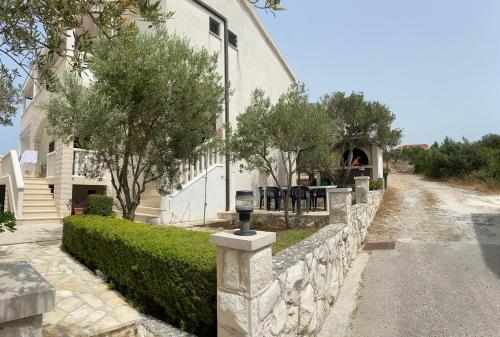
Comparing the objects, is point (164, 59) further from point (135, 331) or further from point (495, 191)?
point (495, 191)

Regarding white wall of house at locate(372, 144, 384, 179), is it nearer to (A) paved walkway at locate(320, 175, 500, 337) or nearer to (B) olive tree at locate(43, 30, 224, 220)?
(A) paved walkway at locate(320, 175, 500, 337)

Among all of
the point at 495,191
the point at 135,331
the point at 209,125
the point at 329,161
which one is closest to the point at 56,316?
the point at 135,331

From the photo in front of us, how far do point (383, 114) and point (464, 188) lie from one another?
6.59 meters

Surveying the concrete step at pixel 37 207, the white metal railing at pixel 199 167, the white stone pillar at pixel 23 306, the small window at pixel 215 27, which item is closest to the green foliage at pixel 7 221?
the white stone pillar at pixel 23 306

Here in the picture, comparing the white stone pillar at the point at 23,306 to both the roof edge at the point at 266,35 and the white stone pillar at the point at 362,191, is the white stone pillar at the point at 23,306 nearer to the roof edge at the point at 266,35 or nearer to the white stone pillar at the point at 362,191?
the white stone pillar at the point at 362,191

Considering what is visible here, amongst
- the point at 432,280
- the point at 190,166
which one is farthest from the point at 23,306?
the point at 190,166

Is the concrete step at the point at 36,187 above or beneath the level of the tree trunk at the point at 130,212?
above

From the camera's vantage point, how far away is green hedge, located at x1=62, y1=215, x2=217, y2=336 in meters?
3.08

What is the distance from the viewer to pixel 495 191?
16.6 meters

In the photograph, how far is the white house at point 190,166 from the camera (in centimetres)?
1032

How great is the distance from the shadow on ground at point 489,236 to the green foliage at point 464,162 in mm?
10089

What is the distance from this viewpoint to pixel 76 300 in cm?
409

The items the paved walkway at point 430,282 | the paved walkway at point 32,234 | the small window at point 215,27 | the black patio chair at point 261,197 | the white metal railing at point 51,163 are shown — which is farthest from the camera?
the small window at point 215,27

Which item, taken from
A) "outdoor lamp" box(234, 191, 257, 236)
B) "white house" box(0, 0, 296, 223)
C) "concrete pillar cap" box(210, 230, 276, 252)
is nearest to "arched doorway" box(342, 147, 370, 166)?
"white house" box(0, 0, 296, 223)
